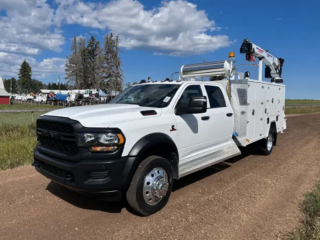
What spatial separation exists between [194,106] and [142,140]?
110 centimetres

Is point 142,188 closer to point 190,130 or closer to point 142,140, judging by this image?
point 142,140

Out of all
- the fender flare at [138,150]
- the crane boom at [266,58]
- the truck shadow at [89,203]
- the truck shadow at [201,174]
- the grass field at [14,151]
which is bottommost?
the truck shadow at [89,203]

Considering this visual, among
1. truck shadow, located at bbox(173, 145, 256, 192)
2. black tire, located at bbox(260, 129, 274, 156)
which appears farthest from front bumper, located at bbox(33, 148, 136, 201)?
black tire, located at bbox(260, 129, 274, 156)

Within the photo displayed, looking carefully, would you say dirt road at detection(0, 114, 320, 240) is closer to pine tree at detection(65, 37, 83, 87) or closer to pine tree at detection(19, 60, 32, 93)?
pine tree at detection(65, 37, 83, 87)

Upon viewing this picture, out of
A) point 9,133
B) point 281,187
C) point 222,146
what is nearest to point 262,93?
point 222,146

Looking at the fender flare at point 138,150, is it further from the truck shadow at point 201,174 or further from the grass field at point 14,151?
the grass field at point 14,151

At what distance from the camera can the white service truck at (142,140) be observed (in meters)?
3.44

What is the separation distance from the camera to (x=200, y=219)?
152 inches

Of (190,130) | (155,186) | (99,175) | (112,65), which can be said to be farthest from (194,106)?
(112,65)

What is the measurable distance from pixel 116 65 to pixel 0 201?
54572mm

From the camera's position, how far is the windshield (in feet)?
15.1

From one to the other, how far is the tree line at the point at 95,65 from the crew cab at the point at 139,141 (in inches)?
2105

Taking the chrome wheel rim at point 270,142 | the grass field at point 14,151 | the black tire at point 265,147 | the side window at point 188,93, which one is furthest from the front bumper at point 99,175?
the chrome wheel rim at point 270,142

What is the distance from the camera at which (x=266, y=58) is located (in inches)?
396
